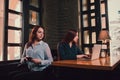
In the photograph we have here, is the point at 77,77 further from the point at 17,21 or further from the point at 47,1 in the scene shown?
the point at 47,1

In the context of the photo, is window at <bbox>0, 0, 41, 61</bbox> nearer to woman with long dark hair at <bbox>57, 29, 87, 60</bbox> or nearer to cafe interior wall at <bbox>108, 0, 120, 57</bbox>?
woman with long dark hair at <bbox>57, 29, 87, 60</bbox>

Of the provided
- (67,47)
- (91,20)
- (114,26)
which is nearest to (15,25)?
(67,47)

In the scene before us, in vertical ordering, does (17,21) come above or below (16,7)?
below

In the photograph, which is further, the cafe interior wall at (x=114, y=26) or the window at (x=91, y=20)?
the window at (x=91, y=20)

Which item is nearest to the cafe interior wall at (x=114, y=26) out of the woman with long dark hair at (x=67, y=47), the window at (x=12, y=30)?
the woman with long dark hair at (x=67, y=47)

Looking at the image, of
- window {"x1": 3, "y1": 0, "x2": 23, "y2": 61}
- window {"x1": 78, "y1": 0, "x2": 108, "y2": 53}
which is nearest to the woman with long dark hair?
window {"x1": 3, "y1": 0, "x2": 23, "y2": 61}

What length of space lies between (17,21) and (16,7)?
0.30 metres

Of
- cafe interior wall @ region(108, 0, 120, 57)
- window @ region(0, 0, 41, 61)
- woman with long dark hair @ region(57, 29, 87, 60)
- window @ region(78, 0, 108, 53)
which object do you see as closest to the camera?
woman with long dark hair @ region(57, 29, 87, 60)

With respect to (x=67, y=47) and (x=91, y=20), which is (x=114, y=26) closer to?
(x=91, y=20)

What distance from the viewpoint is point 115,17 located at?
4578 mm

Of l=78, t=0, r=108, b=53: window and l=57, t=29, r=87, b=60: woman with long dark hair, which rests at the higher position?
l=78, t=0, r=108, b=53: window

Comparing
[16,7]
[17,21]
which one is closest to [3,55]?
[17,21]

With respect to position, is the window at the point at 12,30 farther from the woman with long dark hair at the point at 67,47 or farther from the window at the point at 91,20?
the window at the point at 91,20

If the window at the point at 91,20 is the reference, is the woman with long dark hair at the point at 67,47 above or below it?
below
